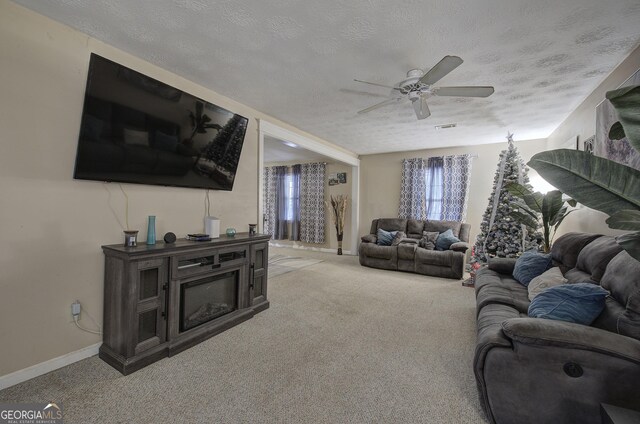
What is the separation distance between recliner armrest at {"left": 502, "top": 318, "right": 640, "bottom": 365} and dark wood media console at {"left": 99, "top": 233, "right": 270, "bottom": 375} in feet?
7.44

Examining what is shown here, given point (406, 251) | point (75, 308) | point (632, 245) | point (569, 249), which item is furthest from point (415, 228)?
point (75, 308)

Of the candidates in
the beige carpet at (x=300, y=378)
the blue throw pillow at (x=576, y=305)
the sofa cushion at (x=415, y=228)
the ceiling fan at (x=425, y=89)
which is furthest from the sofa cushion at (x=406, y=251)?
the blue throw pillow at (x=576, y=305)

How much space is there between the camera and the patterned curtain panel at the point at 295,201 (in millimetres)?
7398

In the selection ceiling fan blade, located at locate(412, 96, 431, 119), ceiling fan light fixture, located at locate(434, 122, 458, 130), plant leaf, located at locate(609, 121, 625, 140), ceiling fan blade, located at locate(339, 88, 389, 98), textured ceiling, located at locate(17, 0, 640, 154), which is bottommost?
plant leaf, located at locate(609, 121, 625, 140)

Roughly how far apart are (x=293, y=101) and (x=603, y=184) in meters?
2.93

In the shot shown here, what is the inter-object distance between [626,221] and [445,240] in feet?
13.6

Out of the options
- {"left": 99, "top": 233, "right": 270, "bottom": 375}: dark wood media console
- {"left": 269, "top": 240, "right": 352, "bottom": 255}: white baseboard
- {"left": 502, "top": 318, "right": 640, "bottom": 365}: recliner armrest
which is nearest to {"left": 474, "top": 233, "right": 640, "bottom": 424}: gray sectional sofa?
{"left": 502, "top": 318, "right": 640, "bottom": 365}: recliner armrest

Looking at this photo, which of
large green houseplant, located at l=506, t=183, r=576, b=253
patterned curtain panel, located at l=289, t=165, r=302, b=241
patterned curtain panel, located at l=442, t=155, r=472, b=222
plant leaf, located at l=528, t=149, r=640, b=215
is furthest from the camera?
patterned curtain panel, located at l=289, t=165, r=302, b=241

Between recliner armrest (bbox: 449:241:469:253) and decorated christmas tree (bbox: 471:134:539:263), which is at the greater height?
decorated christmas tree (bbox: 471:134:539:263)

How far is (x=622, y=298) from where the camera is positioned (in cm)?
151

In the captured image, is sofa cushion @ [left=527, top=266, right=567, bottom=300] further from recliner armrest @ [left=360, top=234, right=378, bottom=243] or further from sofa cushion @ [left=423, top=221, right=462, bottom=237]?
recliner armrest @ [left=360, top=234, right=378, bottom=243]

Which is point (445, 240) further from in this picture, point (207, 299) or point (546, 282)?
point (207, 299)

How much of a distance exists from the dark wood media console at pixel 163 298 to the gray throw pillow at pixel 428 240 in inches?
142

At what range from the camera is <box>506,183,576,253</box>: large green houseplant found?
3273 mm
